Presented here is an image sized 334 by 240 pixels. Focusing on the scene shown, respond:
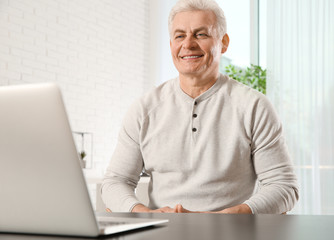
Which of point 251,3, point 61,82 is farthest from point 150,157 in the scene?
point 251,3

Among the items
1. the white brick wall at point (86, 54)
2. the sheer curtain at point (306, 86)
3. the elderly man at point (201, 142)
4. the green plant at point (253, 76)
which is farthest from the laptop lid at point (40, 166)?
the green plant at point (253, 76)

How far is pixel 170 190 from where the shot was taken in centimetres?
172

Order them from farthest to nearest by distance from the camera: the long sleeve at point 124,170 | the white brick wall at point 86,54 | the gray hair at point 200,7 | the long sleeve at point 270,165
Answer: the white brick wall at point 86,54, the gray hair at point 200,7, the long sleeve at point 124,170, the long sleeve at point 270,165

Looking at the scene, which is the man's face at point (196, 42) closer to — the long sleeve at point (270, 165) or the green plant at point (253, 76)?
the long sleeve at point (270, 165)

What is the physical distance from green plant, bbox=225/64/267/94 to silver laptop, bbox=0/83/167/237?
466cm

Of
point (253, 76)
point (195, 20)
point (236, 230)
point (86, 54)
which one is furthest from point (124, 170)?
point (253, 76)

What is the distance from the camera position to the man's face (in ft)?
6.11

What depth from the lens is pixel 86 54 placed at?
4.98m

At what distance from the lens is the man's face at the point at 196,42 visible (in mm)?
1862

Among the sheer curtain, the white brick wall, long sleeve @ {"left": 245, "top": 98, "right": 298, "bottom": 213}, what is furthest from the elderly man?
the sheer curtain

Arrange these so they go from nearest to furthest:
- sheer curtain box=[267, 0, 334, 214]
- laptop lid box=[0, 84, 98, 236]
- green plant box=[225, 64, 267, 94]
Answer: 1. laptop lid box=[0, 84, 98, 236]
2. sheer curtain box=[267, 0, 334, 214]
3. green plant box=[225, 64, 267, 94]

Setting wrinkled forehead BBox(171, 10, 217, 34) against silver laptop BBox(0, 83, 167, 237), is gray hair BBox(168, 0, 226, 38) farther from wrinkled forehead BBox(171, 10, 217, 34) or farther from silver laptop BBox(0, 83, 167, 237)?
silver laptop BBox(0, 83, 167, 237)

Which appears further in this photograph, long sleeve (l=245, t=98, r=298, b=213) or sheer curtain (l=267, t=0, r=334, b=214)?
sheer curtain (l=267, t=0, r=334, b=214)

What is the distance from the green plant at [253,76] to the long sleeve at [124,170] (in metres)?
3.53
